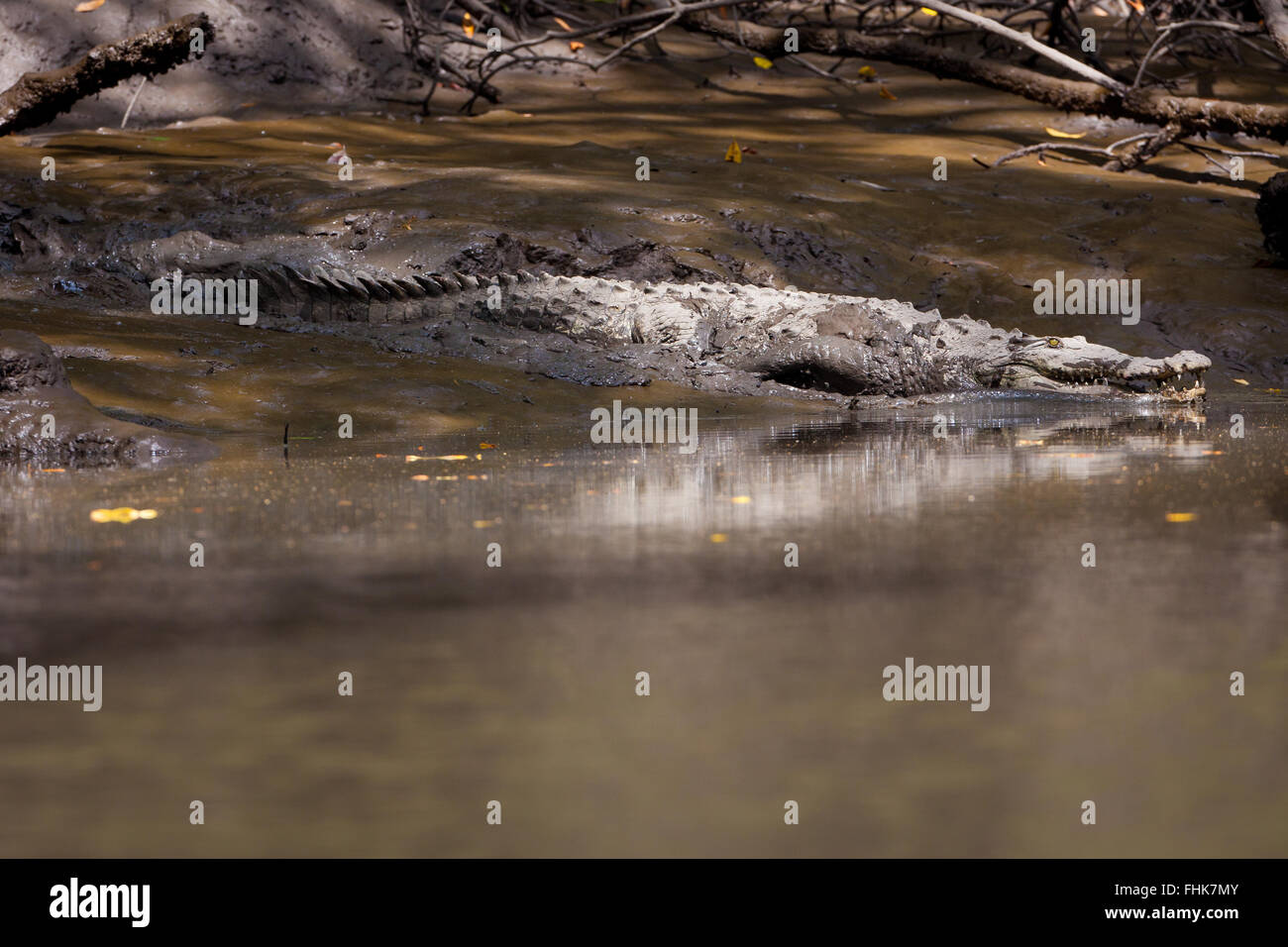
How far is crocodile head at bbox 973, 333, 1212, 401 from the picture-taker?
336 inches

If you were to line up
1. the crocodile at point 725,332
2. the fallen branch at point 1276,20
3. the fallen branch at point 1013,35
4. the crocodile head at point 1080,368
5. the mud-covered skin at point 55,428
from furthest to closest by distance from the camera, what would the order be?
the fallen branch at point 1013,35
the fallen branch at point 1276,20
the crocodile at point 725,332
the crocodile head at point 1080,368
the mud-covered skin at point 55,428

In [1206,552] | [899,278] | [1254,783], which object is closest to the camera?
[1254,783]

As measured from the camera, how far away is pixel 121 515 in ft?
14.0

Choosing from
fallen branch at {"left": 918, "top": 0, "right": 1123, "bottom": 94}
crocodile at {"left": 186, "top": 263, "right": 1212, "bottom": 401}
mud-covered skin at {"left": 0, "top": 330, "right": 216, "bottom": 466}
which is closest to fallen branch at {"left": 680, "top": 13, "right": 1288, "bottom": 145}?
fallen branch at {"left": 918, "top": 0, "right": 1123, "bottom": 94}

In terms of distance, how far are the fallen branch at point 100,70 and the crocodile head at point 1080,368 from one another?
802 cm

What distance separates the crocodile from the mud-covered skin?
3.20 m

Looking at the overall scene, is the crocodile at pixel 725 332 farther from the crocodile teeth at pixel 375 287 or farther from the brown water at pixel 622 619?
the brown water at pixel 622 619

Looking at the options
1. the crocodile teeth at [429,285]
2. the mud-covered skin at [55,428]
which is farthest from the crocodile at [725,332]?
the mud-covered skin at [55,428]

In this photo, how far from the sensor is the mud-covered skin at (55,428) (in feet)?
19.4

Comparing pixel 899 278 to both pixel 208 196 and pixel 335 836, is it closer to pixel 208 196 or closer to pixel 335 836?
pixel 208 196

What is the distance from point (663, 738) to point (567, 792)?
24 centimetres

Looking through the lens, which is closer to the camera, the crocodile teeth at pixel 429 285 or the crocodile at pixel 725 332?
the crocodile at pixel 725 332

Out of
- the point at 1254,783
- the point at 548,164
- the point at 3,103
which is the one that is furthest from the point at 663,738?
the point at 3,103

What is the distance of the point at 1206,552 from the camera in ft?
11.0
